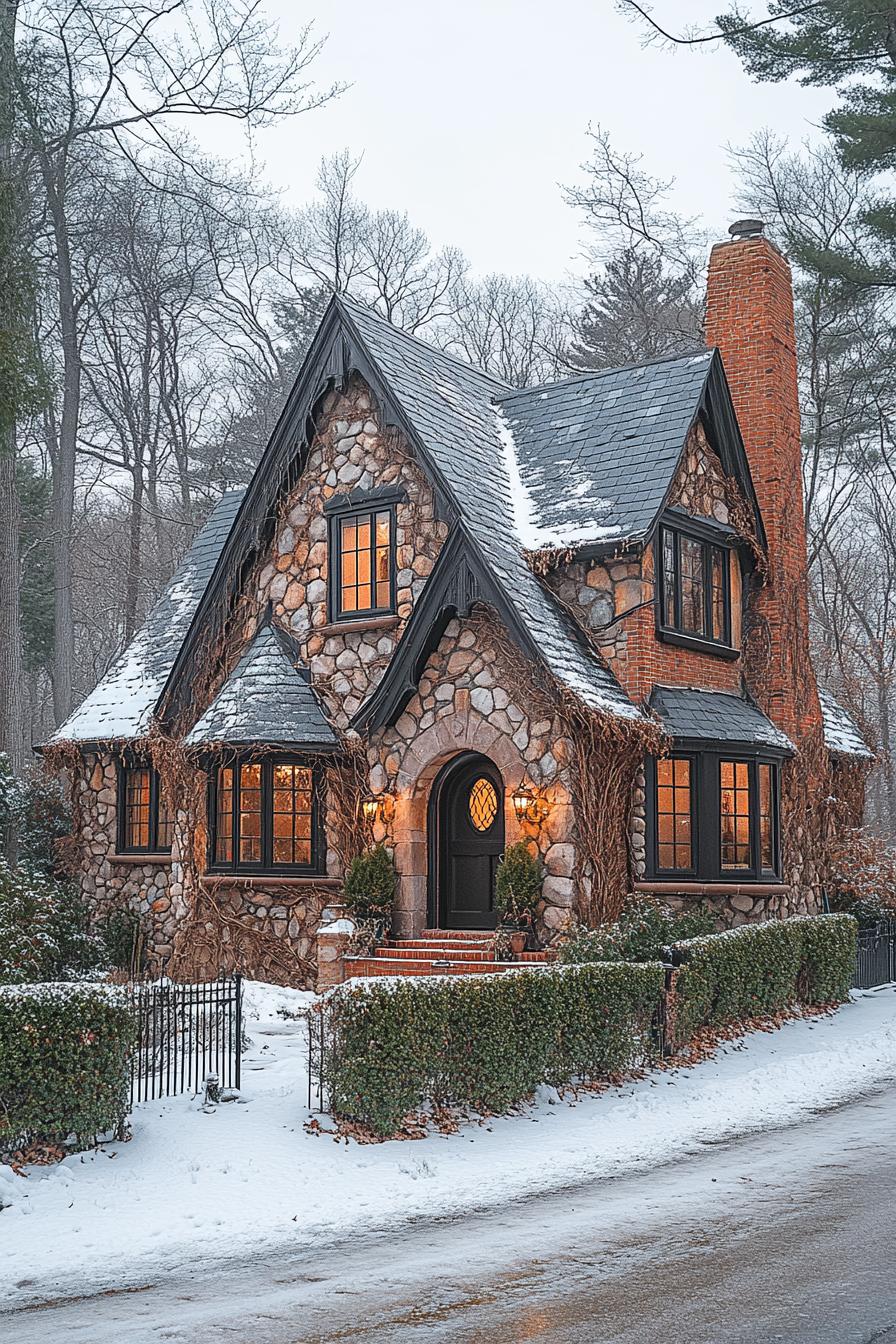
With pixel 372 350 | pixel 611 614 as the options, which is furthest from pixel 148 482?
pixel 611 614

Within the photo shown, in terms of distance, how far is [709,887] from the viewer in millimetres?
17438

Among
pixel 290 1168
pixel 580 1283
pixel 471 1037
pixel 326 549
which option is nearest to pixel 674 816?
pixel 326 549

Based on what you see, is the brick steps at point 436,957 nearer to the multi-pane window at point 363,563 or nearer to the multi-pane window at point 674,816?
the multi-pane window at point 674,816

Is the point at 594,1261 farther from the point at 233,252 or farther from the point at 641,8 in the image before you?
the point at 233,252

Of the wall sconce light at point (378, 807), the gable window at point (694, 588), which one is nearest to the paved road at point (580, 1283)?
the wall sconce light at point (378, 807)

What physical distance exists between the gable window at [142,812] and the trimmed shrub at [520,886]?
6.46m

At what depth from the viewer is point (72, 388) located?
29188 millimetres

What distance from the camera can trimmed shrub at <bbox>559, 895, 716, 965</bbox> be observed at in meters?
15.0

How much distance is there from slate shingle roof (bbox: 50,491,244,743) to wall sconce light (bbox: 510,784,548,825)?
21.9ft

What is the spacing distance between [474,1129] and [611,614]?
7.82m

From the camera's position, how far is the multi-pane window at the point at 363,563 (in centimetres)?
1858

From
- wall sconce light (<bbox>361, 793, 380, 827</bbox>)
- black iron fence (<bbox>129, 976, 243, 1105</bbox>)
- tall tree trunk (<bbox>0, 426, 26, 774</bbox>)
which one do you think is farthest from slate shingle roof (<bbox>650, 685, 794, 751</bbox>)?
tall tree trunk (<bbox>0, 426, 26, 774</bbox>)

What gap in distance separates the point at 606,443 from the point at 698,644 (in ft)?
10.6

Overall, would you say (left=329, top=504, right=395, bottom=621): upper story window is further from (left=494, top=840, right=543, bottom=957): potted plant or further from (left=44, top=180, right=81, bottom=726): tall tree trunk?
(left=44, top=180, right=81, bottom=726): tall tree trunk
